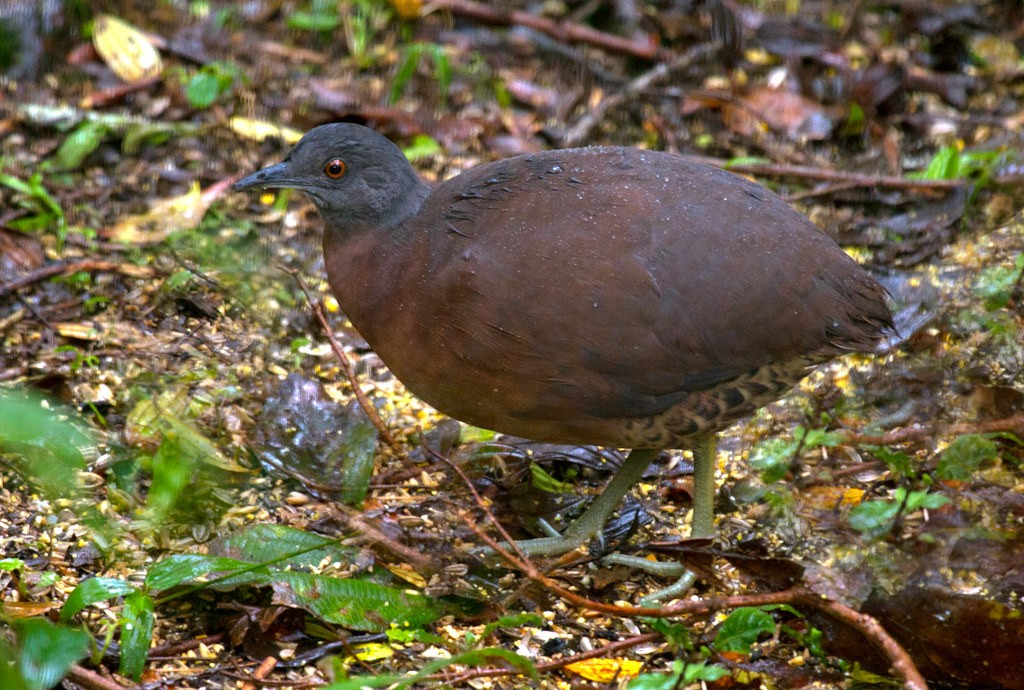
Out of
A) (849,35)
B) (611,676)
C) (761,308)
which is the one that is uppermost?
(849,35)

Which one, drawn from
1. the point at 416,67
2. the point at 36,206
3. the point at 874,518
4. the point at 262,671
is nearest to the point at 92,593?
the point at 262,671

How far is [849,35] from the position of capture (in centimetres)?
736

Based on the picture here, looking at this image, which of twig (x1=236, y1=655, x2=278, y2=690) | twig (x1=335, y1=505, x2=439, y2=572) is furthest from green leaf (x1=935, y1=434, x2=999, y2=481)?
twig (x1=236, y1=655, x2=278, y2=690)

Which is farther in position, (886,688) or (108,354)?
(108,354)

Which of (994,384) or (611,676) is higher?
(994,384)

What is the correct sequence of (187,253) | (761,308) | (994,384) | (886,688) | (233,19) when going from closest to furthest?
(886,688)
(761,308)
(994,384)
(187,253)
(233,19)

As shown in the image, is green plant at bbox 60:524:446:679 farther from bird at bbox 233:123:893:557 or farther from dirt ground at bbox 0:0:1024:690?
bird at bbox 233:123:893:557

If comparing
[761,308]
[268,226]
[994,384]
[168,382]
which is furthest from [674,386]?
[268,226]

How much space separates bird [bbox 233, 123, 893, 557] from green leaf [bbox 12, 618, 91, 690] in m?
1.42

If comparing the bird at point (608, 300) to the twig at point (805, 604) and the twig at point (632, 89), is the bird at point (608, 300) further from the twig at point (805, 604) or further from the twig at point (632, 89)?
the twig at point (632, 89)

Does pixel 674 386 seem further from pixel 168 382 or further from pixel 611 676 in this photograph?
pixel 168 382

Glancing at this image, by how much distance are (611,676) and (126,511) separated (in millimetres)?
1615

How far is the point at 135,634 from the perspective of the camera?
3.12 metres

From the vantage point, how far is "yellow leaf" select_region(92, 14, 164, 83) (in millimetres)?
6473
